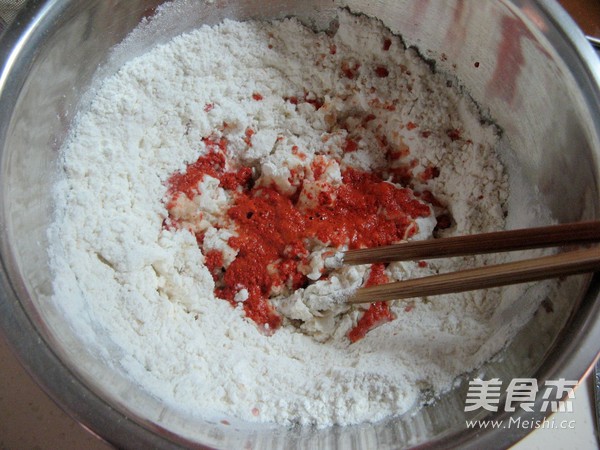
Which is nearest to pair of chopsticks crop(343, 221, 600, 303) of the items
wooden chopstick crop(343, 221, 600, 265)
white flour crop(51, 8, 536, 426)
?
wooden chopstick crop(343, 221, 600, 265)

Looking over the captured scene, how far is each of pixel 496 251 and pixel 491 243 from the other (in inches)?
1.1

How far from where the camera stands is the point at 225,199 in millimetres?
1509

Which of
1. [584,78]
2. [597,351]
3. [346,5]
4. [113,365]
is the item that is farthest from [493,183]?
[113,365]

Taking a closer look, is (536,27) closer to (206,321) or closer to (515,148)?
(515,148)

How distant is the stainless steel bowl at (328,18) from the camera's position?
3.42ft

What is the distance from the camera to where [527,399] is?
1.05 metres

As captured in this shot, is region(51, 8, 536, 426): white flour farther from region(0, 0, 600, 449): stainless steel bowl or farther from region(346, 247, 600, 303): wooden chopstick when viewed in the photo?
region(346, 247, 600, 303): wooden chopstick

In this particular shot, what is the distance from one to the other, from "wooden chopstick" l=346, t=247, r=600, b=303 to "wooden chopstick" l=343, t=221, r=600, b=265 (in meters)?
0.04

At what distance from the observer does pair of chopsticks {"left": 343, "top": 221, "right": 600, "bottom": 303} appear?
1055 mm

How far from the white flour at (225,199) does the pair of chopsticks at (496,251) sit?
145 mm

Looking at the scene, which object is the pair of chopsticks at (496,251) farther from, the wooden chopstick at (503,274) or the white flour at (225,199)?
the white flour at (225,199)

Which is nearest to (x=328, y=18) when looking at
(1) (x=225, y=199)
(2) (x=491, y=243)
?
(1) (x=225, y=199)

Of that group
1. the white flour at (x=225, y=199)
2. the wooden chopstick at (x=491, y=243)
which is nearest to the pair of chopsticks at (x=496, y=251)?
the wooden chopstick at (x=491, y=243)

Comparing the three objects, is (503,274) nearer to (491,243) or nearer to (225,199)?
(491,243)
